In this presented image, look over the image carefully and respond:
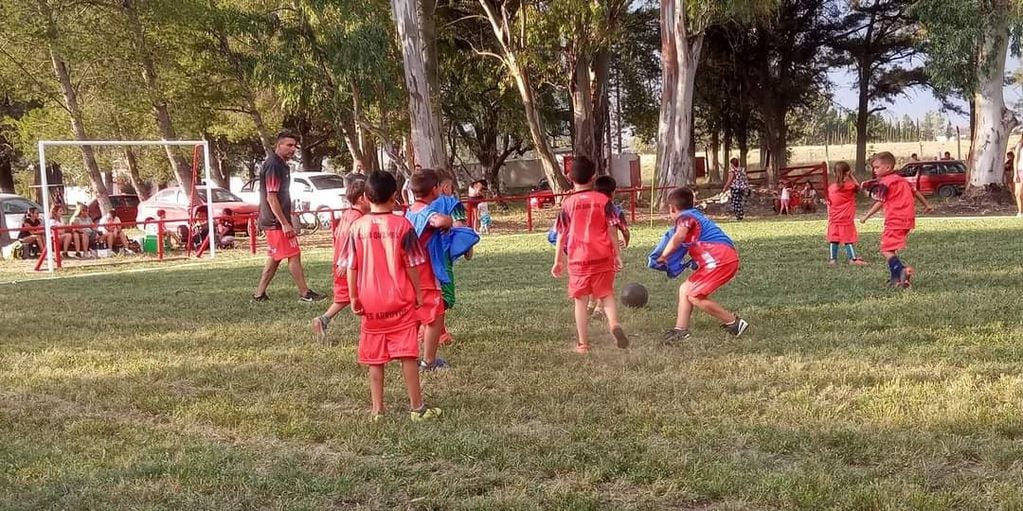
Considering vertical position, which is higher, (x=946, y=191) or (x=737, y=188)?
(x=737, y=188)

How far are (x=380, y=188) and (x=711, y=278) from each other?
2.96 meters

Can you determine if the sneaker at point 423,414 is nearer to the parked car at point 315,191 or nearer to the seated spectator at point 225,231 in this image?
the seated spectator at point 225,231

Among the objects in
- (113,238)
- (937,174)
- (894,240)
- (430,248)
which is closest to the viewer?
(430,248)

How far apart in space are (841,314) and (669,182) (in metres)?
17.1

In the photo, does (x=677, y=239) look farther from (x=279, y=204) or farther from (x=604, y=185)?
(x=279, y=204)

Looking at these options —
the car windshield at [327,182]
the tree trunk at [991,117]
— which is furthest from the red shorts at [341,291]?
the car windshield at [327,182]

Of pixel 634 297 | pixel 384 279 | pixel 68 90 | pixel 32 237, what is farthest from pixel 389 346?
pixel 68 90

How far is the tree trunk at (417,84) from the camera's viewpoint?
2044cm

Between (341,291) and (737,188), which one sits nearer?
(341,291)

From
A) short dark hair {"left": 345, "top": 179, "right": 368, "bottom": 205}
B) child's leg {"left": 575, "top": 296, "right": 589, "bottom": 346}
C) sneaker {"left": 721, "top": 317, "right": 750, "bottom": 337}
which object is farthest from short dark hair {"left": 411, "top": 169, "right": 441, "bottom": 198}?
sneaker {"left": 721, "top": 317, "right": 750, "bottom": 337}

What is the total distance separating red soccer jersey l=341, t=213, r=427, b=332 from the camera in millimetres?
4840

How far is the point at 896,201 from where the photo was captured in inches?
375

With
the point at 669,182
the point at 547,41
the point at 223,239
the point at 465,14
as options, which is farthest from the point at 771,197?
the point at 223,239

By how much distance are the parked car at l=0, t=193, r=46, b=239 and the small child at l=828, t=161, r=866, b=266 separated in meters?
17.4
